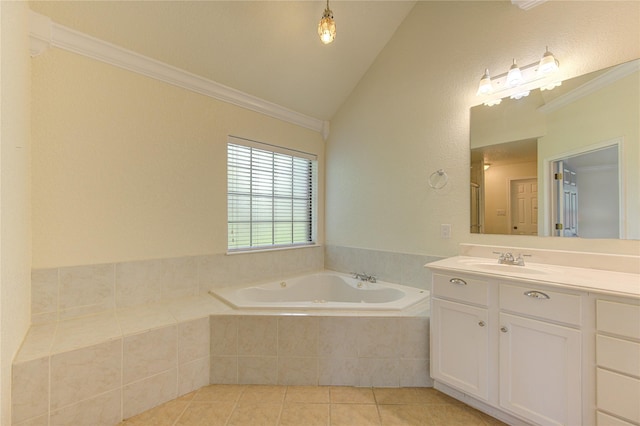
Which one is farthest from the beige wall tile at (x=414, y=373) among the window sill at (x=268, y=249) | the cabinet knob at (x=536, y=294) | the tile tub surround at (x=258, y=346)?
the window sill at (x=268, y=249)

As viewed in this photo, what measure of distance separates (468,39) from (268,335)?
2.81 metres

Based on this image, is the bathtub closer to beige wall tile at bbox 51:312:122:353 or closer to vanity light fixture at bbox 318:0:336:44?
beige wall tile at bbox 51:312:122:353

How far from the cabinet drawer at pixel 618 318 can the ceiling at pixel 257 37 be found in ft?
8.79

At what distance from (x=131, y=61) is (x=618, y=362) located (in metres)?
3.33

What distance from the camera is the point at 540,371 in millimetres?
1417

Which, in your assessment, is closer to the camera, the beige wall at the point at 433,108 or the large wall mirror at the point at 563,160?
the large wall mirror at the point at 563,160

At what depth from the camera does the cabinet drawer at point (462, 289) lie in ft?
5.37

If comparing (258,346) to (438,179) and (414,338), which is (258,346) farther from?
(438,179)

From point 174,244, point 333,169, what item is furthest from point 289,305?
point 333,169

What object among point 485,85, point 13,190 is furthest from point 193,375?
point 485,85

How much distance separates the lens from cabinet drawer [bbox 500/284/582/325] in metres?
1.34

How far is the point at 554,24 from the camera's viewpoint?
1874 millimetres

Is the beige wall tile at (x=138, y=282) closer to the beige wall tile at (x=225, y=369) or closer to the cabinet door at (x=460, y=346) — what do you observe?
the beige wall tile at (x=225, y=369)

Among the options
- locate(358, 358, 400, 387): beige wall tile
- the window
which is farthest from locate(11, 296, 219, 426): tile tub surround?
locate(358, 358, 400, 387): beige wall tile
